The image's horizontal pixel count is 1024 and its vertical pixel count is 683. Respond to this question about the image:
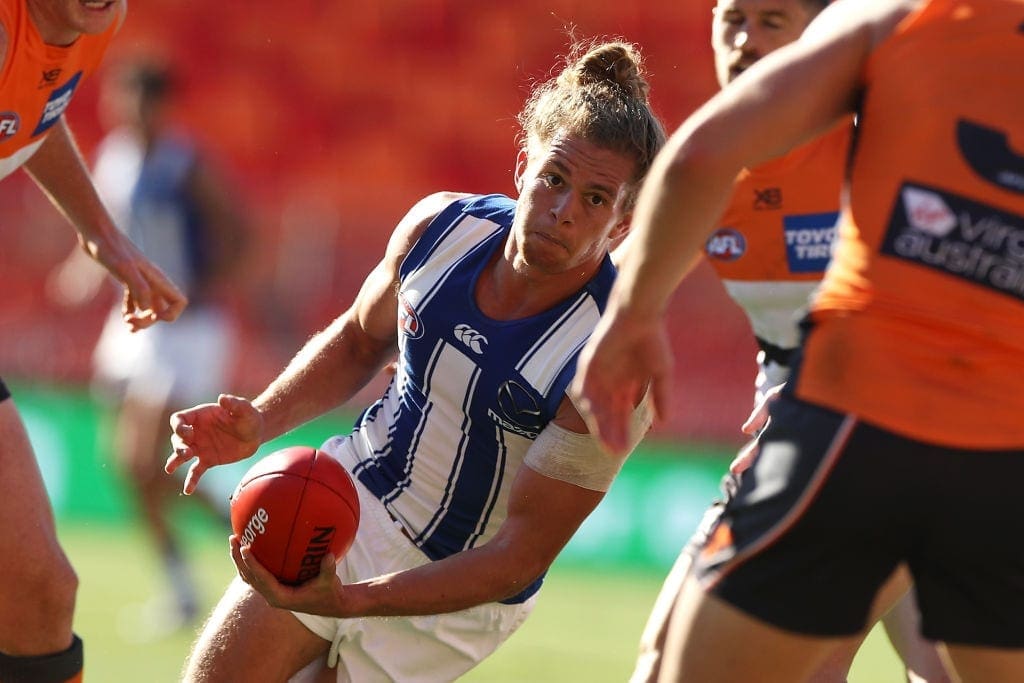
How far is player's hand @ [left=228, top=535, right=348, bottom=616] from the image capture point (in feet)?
11.6

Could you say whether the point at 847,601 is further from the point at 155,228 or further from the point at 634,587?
the point at 155,228

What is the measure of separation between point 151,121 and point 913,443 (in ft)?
23.1

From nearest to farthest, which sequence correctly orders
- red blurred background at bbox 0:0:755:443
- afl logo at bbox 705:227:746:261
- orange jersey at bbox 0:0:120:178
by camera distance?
orange jersey at bbox 0:0:120:178, afl logo at bbox 705:227:746:261, red blurred background at bbox 0:0:755:443

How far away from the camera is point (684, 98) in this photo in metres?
15.6

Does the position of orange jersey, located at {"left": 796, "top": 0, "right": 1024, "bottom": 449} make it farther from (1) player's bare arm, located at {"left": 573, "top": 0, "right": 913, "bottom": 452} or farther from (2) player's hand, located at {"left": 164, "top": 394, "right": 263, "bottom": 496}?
(2) player's hand, located at {"left": 164, "top": 394, "right": 263, "bottom": 496}

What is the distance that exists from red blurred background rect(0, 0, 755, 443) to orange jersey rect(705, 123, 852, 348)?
31.9 ft

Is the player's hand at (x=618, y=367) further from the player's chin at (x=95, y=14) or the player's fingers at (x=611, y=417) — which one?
the player's chin at (x=95, y=14)

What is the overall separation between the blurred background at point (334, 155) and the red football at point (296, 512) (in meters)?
7.03

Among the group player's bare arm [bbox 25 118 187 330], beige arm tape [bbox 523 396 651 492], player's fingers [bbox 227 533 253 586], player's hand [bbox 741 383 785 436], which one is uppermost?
player's bare arm [bbox 25 118 187 330]

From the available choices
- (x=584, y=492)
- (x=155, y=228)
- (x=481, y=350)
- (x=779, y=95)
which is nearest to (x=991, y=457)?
(x=779, y=95)

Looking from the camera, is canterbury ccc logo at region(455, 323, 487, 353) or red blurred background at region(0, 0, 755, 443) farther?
red blurred background at region(0, 0, 755, 443)

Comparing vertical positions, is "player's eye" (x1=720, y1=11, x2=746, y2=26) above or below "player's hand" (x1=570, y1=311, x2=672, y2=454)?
above

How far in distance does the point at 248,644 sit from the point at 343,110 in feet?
41.1

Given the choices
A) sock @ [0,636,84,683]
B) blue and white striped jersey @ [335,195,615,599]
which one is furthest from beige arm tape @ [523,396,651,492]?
sock @ [0,636,84,683]
